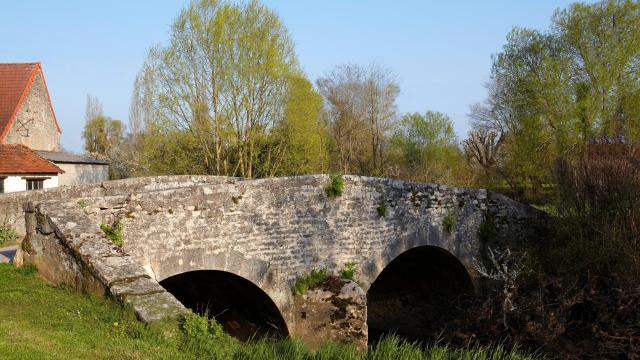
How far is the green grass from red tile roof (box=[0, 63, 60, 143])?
1868 centimetres

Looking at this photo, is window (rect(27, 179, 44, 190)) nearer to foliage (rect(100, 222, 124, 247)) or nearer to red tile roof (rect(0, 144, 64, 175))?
red tile roof (rect(0, 144, 64, 175))

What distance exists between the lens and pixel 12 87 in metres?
23.7

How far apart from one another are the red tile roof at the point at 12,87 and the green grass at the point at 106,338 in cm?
1868

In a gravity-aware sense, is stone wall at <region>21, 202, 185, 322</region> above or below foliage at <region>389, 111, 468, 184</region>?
below

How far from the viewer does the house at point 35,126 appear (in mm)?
21938

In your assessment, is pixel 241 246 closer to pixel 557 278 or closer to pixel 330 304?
pixel 330 304

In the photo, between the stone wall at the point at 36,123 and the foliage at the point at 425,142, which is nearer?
the stone wall at the point at 36,123

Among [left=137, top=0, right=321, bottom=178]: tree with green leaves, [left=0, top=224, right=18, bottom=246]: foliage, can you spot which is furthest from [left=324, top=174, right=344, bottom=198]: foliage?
[left=137, top=0, right=321, bottom=178]: tree with green leaves

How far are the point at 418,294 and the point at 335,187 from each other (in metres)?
5.33

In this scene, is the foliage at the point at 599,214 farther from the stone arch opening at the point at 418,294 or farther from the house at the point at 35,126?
the house at the point at 35,126

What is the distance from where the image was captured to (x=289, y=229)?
9562mm

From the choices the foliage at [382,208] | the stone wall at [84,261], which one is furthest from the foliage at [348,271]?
the stone wall at [84,261]

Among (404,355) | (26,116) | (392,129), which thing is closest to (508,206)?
(404,355)

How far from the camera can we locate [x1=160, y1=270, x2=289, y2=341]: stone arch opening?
9.63 m
